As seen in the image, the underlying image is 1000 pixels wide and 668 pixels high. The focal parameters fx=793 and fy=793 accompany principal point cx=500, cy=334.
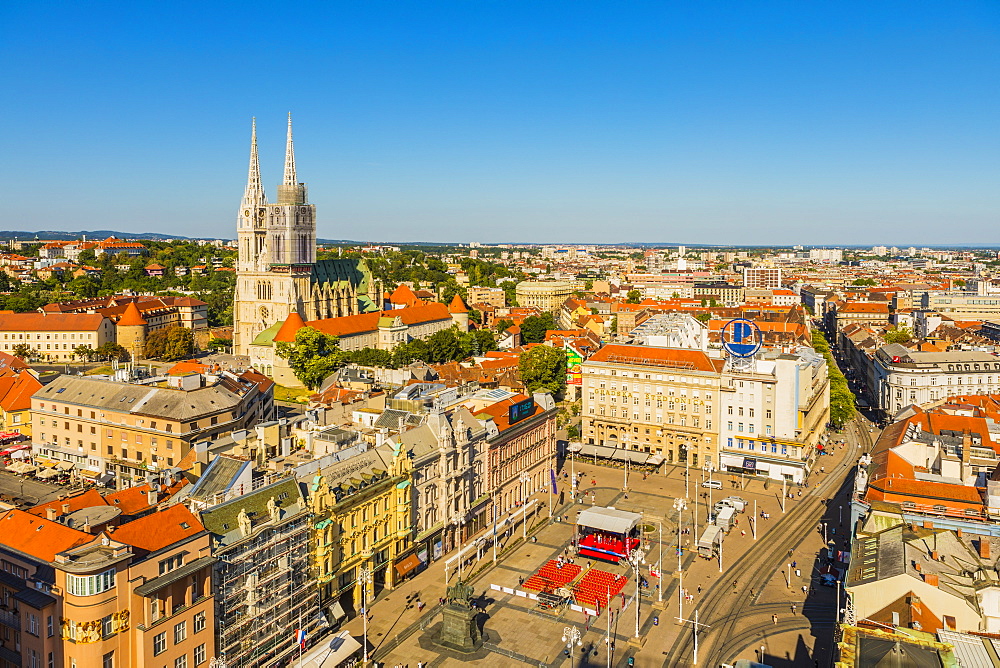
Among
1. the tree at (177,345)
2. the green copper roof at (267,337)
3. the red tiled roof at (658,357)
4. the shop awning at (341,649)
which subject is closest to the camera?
the shop awning at (341,649)

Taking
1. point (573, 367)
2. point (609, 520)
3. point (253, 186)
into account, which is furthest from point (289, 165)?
point (609, 520)

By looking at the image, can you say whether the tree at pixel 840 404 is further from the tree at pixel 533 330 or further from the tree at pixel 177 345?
the tree at pixel 177 345

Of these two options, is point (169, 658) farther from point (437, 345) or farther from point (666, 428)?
point (437, 345)

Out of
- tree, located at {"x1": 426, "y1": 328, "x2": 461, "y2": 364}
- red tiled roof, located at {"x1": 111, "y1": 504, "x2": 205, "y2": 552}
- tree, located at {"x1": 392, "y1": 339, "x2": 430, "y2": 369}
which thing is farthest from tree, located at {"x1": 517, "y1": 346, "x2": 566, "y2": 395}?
red tiled roof, located at {"x1": 111, "y1": 504, "x2": 205, "y2": 552}

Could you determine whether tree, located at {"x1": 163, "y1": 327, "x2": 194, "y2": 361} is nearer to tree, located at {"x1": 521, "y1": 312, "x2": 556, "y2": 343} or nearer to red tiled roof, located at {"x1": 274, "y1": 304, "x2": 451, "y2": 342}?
red tiled roof, located at {"x1": 274, "y1": 304, "x2": 451, "y2": 342}

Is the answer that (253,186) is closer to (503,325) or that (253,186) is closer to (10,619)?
(503,325)

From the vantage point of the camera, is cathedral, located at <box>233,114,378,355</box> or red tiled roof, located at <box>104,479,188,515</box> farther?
cathedral, located at <box>233,114,378,355</box>

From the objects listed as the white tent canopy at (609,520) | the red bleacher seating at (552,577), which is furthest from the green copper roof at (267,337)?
the red bleacher seating at (552,577)

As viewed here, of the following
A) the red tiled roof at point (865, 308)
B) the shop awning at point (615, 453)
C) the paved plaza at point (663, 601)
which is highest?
the red tiled roof at point (865, 308)
